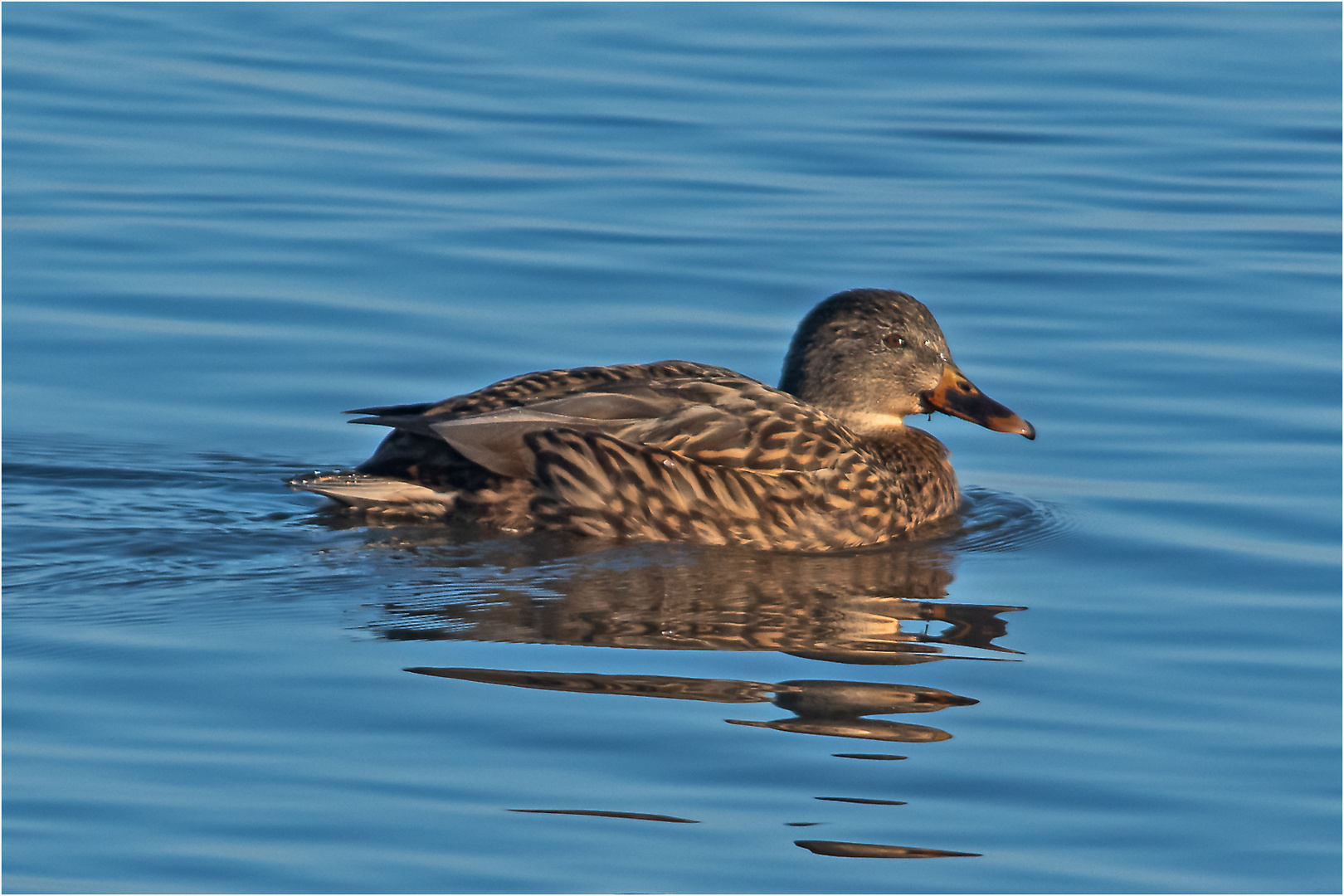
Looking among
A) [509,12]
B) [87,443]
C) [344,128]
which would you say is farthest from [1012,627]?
[509,12]

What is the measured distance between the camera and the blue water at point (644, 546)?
5.22 metres

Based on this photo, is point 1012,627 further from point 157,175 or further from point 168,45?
point 168,45

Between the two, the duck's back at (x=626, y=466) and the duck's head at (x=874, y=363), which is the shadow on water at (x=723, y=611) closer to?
the duck's back at (x=626, y=466)

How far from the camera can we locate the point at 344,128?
48.5ft

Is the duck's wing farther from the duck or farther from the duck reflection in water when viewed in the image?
the duck reflection in water

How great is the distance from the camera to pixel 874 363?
29.4 feet

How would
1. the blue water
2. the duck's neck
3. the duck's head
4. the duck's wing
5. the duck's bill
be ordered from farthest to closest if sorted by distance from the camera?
the duck's head
the duck's bill
the duck's neck
the duck's wing
the blue water

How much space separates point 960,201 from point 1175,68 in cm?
475

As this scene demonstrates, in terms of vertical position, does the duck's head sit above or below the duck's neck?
above

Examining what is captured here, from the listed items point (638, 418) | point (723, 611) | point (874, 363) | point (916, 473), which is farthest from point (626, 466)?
point (874, 363)

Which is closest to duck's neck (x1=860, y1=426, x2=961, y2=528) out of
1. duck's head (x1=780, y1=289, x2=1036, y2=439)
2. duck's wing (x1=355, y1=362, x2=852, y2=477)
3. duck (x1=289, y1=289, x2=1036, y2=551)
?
duck (x1=289, y1=289, x2=1036, y2=551)

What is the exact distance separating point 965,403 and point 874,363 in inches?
16.9

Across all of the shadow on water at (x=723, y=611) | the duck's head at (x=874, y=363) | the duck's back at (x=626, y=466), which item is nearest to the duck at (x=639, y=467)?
the duck's back at (x=626, y=466)

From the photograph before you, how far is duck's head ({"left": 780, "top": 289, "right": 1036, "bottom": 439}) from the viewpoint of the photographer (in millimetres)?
8953
